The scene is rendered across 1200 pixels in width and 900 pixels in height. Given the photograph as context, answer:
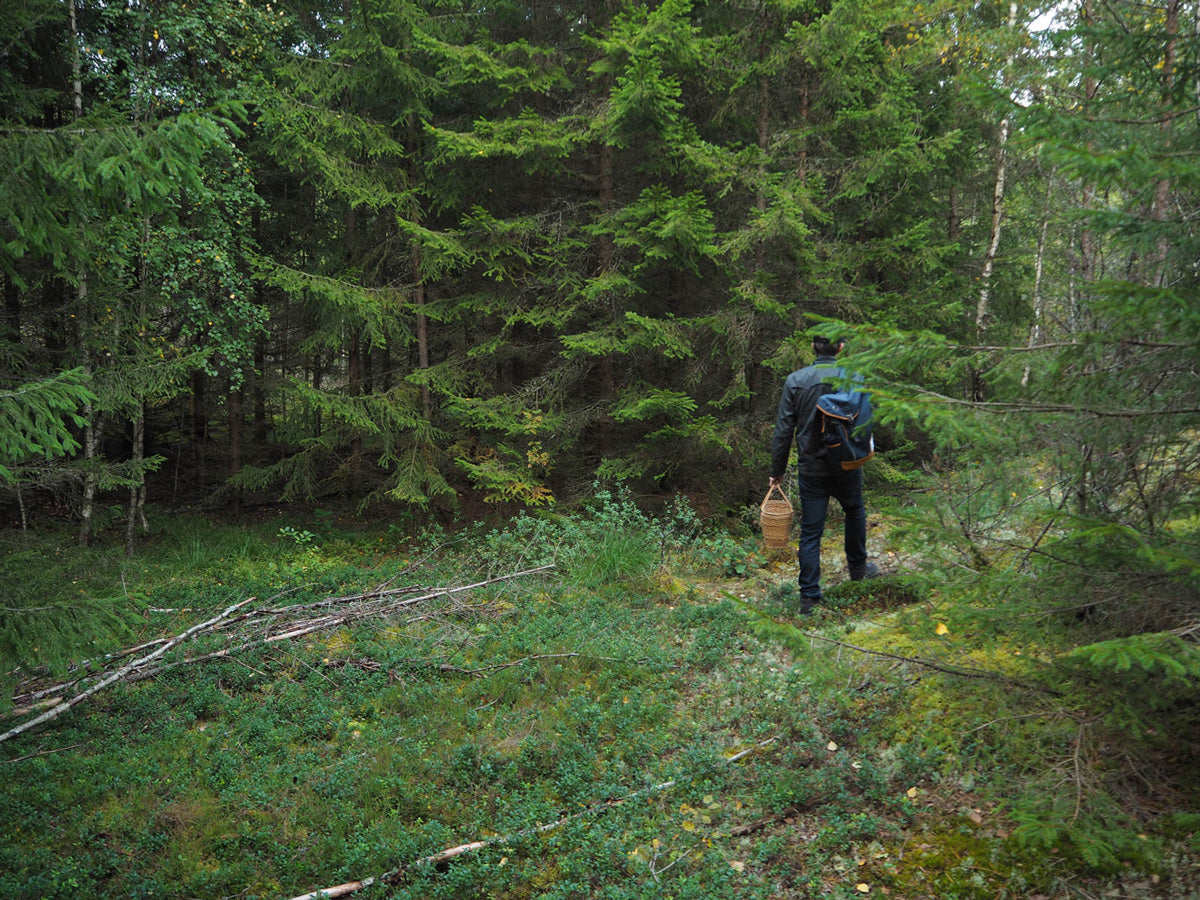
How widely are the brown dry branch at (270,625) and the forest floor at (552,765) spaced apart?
41mm

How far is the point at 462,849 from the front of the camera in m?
3.84

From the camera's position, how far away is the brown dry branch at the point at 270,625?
18.4 feet

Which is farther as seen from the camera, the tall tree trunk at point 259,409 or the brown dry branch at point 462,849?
the tall tree trunk at point 259,409

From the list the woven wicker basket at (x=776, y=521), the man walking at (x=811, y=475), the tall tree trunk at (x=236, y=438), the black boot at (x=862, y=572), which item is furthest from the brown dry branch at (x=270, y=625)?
the tall tree trunk at (x=236, y=438)

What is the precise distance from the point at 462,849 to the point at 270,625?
3.88m

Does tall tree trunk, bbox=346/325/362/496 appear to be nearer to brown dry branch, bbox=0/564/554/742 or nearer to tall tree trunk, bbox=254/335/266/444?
tall tree trunk, bbox=254/335/266/444

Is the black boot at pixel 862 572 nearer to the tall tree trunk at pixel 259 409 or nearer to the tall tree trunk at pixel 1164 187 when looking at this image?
the tall tree trunk at pixel 1164 187

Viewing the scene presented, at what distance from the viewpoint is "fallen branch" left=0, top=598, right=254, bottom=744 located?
496cm

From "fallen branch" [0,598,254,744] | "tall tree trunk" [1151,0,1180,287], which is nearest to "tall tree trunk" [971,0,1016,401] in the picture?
"tall tree trunk" [1151,0,1180,287]

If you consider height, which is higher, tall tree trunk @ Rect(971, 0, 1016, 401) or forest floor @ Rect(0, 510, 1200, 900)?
tall tree trunk @ Rect(971, 0, 1016, 401)

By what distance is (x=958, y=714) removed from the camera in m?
4.22

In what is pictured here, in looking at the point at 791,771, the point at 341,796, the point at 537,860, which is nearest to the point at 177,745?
the point at 341,796

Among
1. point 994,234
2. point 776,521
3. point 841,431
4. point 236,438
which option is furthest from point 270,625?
point 994,234

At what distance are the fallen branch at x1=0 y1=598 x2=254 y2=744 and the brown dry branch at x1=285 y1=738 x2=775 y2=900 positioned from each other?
9.37ft
